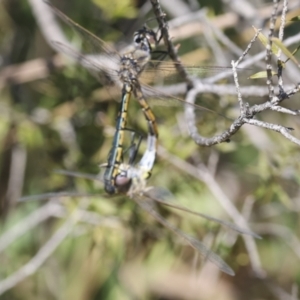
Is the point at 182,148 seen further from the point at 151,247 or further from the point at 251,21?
the point at 251,21

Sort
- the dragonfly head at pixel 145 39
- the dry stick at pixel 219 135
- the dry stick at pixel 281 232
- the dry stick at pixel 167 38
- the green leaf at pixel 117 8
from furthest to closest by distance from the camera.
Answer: the dry stick at pixel 281 232 → the green leaf at pixel 117 8 → the dragonfly head at pixel 145 39 → the dry stick at pixel 167 38 → the dry stick at pixel 219 135

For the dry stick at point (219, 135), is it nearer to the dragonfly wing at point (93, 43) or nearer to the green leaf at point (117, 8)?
the dragonfly wing at point (93, 43)

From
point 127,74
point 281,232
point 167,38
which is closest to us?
point 167,38

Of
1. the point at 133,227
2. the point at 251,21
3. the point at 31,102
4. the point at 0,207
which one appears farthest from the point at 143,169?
the point at 0,207

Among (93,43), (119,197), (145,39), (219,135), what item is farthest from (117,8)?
(219,135)

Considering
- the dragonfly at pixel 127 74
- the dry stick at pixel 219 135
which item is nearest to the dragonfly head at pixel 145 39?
the dragonfly at pixel 127 74

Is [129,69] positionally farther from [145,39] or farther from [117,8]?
[117,8]

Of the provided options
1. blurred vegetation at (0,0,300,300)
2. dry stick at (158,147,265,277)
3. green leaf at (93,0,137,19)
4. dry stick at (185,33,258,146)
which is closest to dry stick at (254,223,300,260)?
blurred vegetation at (0,0,300,300)
